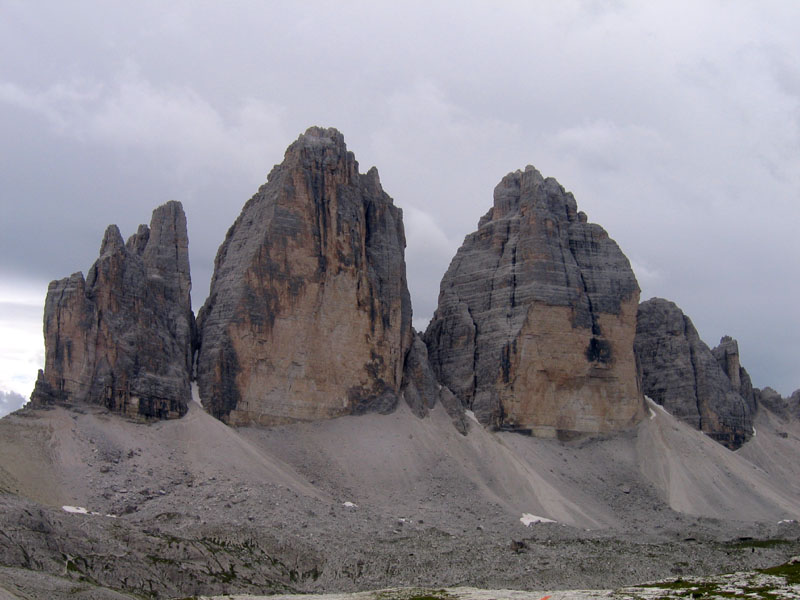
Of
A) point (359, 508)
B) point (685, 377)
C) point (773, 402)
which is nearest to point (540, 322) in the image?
point (685, 377)

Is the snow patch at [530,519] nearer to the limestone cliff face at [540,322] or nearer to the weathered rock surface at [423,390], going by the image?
the weathered rock surface at [423,390]

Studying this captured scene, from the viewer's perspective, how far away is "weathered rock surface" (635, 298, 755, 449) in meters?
116

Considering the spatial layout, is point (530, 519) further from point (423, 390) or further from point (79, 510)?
point (79, 510)

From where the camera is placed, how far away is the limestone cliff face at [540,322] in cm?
10044

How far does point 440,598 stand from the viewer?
4972cm

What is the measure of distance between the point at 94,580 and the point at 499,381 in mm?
55778

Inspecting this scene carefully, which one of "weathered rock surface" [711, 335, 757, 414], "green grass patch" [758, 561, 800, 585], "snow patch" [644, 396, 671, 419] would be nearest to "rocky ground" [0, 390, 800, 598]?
"snow patch" [644, 396, 671, 419]

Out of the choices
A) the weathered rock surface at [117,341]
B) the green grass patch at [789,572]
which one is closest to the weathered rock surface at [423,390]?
the weathered rock surface at [117,341]

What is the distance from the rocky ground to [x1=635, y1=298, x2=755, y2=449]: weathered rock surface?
11770 mm

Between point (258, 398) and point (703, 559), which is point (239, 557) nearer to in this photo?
point (258, 398)

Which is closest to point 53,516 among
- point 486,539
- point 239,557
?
point 239,557

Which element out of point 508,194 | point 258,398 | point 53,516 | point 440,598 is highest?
point 508,194

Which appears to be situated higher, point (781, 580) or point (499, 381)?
point (499, 381)

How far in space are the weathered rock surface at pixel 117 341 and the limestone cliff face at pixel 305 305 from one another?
157 inches
